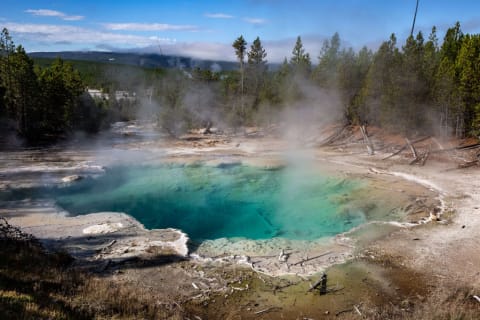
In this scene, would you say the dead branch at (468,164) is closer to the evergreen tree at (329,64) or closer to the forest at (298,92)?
the forest at (298,92)

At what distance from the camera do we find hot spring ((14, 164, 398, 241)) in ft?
31.8

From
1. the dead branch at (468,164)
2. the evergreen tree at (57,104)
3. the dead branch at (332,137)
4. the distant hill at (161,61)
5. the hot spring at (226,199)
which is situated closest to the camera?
the hot spring at (226,199)

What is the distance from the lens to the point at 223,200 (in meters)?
12.0

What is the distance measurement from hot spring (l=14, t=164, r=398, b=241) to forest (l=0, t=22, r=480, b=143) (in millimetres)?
7226

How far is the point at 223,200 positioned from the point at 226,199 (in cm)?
12

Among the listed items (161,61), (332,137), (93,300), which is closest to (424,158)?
(332,137)

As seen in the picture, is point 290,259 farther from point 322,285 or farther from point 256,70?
point 256,70

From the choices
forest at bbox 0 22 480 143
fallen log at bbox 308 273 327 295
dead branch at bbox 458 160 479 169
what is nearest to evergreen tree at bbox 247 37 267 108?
forest at bbox 0 22 480 143

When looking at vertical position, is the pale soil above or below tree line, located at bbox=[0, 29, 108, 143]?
below

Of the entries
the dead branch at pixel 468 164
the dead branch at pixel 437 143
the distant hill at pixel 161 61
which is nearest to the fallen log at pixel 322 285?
the dead branch at pixel 468 164


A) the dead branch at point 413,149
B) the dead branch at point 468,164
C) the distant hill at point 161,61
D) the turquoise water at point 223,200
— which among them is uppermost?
the distant hill at point 161,61

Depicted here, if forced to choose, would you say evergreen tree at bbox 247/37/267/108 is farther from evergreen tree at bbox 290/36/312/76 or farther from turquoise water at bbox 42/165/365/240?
turquoise water at bbox 42/165/365/240

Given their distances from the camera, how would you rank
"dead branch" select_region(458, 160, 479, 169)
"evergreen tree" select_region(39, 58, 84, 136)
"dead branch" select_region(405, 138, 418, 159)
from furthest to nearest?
"evergreen tree" select_region(39, 58, 84, 136) < "dead branch" select_region(405, 138, 418, 159) < "dead branch" select_region(458, 160, 479, 169)

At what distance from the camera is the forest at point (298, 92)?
57.7 ft
